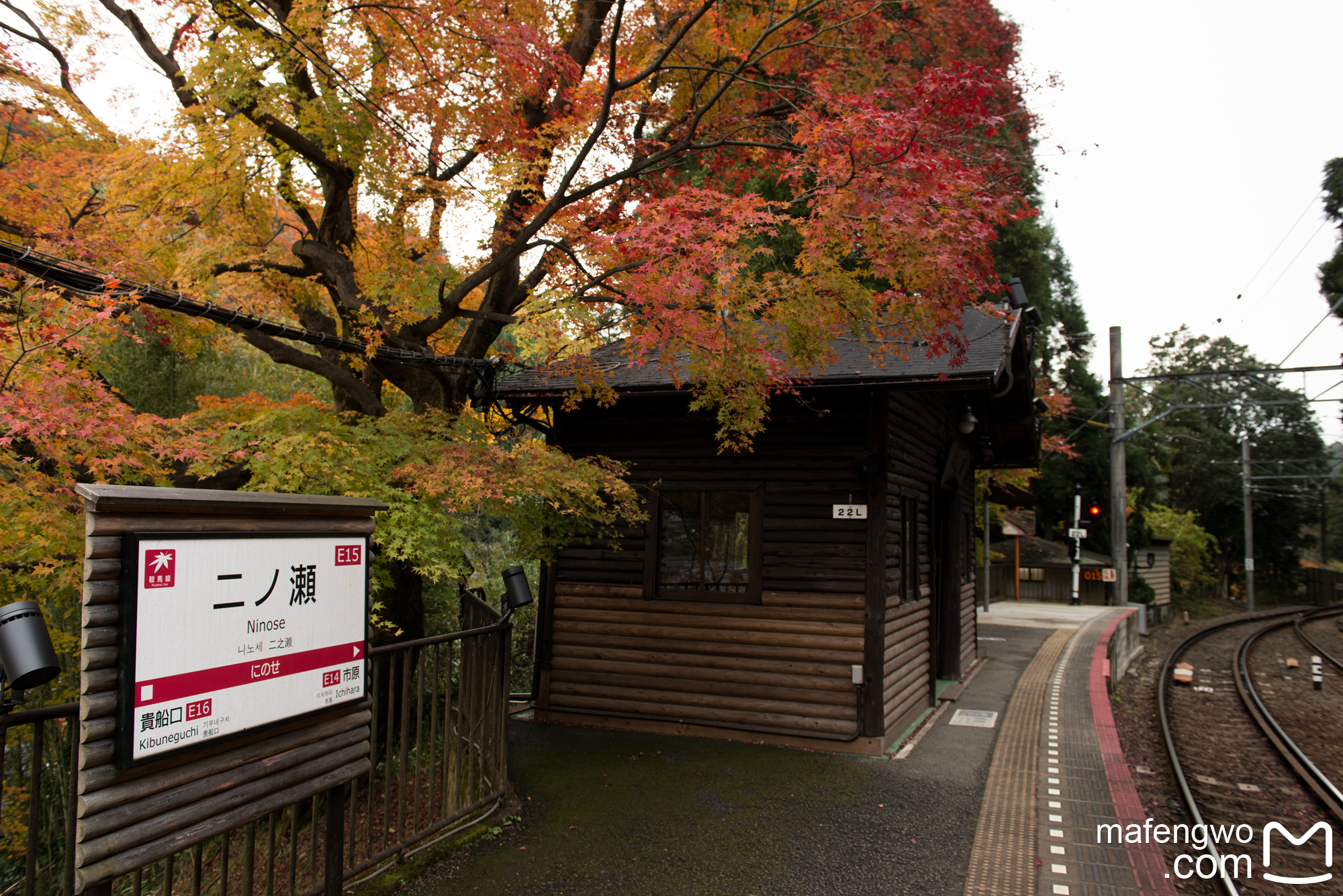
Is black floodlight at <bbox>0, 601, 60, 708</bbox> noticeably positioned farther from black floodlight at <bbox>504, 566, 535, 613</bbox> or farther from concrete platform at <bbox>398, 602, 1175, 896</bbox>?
black floodlight at <bbox>504, 566, 535, 613</bbox>

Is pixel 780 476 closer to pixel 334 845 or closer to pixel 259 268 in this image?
pixel 334 845

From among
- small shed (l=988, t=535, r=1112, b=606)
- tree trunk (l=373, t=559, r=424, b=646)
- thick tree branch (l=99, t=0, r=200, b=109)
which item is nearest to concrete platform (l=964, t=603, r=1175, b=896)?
tree trunk (l=373, t=559, r=424, b=646)

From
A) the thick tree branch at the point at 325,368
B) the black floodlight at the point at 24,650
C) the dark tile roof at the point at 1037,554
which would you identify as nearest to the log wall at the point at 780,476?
the thick tree branch at the point at 325,368

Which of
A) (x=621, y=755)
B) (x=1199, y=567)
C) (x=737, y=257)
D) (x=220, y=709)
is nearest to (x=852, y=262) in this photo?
(x=737, y=257)

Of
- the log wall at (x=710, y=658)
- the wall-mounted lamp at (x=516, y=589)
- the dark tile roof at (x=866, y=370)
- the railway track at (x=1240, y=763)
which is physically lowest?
the railway track at (x=1240, y=763)

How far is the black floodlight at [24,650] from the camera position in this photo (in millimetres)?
2492

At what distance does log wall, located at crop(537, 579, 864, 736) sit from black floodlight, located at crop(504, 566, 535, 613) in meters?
3.32

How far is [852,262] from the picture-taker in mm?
13984

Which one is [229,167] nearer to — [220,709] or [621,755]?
[220,709]

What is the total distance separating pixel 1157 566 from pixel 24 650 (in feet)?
127

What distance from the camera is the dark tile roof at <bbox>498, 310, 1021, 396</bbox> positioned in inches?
301

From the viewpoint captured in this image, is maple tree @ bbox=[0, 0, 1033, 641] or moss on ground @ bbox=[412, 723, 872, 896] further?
maple tree @ bbox=[0, 0, 1033, 641]

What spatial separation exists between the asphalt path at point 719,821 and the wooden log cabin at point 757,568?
1.41 feet

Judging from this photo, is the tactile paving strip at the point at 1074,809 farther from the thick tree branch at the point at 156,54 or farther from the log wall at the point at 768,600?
the thick tree branch at the point at 156,54
